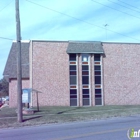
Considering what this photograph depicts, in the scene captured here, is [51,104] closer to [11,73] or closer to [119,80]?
[11,73]

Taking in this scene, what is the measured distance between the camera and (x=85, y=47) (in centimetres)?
3712

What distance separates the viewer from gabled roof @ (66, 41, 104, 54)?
3665 cm

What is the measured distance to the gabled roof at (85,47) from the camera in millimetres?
36653

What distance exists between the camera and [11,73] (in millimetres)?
38250

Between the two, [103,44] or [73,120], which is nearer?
[73,120]

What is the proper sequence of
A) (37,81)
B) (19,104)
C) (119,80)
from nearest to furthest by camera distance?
1. (19,104)
2. (37,81)
3. (119,80)

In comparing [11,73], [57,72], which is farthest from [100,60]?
[11,73]

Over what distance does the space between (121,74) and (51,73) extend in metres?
8.76

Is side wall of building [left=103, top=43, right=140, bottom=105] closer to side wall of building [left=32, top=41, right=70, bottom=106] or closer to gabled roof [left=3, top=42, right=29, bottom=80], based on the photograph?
side wall of building [left=32, top=41, right=70, bottom=106]

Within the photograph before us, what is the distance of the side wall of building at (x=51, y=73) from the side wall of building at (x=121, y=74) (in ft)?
16.6

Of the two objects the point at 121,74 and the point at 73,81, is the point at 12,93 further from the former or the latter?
the point at 121,74

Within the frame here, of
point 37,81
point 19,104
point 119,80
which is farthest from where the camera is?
point 119,80

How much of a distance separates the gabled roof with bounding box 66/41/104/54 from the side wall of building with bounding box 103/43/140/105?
99cm

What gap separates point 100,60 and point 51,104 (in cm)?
799
